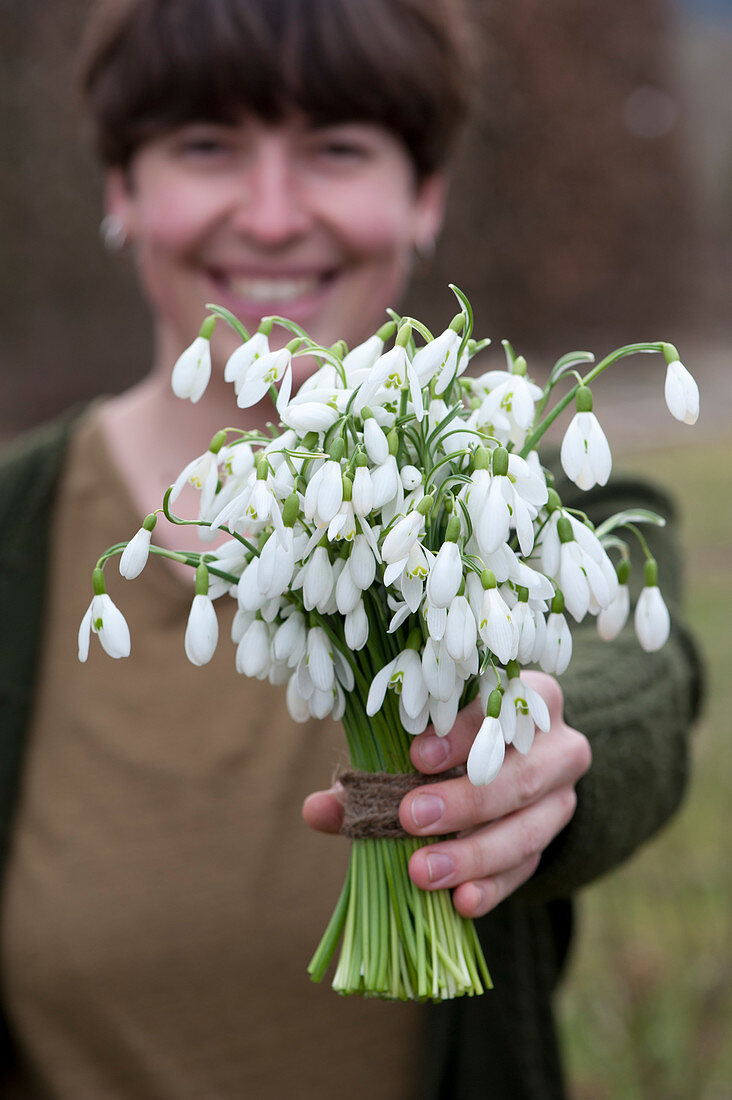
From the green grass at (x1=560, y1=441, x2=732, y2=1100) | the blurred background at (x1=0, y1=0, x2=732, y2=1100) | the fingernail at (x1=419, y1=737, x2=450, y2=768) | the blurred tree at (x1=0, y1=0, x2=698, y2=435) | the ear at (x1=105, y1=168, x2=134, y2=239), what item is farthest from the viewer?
the blurred tree at (x1=0, y1=0, x2=698, y2=435)

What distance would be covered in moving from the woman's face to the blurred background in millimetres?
1108

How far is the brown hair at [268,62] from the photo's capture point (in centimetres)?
102

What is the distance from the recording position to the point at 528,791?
25.4 inches

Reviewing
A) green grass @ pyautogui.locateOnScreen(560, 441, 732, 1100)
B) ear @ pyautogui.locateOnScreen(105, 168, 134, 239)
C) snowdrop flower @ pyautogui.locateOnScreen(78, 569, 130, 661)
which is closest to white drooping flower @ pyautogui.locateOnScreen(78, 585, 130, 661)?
snowdrop flower @ pyautogui.locateOnScreen(78, 569, 130, 661)

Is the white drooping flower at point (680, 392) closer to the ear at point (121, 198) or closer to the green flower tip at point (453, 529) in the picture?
the green flower tip at point (453, 529)

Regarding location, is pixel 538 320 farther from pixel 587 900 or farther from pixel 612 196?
pixel 587 900

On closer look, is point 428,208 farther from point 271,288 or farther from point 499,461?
point 499,461

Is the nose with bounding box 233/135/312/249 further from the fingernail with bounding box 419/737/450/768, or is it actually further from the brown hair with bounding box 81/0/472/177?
the fingernail with bounding box 419/737/450/768

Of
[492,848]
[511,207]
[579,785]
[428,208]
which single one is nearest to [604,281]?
[511,207]

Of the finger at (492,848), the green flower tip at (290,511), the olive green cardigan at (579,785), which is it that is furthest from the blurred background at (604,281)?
the green flower tip at (290,511)

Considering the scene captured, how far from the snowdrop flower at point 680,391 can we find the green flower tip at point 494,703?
156 mm

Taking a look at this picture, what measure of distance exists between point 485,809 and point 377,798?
61mm

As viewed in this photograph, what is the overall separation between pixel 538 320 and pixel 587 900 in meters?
8.79

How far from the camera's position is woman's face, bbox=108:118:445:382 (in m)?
1.06
